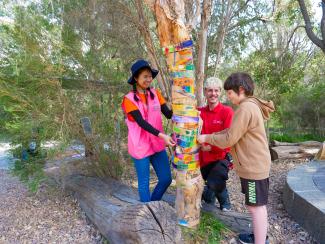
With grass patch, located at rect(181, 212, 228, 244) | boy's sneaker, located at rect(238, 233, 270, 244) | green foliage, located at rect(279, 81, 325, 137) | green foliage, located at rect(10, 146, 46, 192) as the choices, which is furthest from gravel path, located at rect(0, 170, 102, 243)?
green foliage, located at rect(279, 81, 325, 137)

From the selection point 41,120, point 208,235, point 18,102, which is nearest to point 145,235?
point 208,235

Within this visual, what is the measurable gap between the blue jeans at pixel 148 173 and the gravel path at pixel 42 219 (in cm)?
76

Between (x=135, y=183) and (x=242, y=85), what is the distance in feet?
10.5

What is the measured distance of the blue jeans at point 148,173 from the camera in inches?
125

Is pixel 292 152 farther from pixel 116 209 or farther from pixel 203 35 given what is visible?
pixel 116 209

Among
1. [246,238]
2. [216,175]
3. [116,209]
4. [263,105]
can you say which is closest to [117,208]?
[116,209]

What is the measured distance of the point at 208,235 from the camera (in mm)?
3086

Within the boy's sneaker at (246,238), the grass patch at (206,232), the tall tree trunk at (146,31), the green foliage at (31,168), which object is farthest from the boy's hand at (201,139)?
the green foliage at (31,168)

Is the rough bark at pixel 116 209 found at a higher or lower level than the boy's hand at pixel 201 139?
lower

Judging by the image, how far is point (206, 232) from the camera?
311cm

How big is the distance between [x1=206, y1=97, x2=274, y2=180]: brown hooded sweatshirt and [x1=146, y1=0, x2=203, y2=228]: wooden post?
0.96ft

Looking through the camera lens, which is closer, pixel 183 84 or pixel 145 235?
pixel 145 235

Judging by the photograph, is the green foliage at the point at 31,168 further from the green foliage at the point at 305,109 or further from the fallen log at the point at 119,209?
the green foliage at the point at 305,109

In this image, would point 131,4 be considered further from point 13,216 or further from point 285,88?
point 285,88
